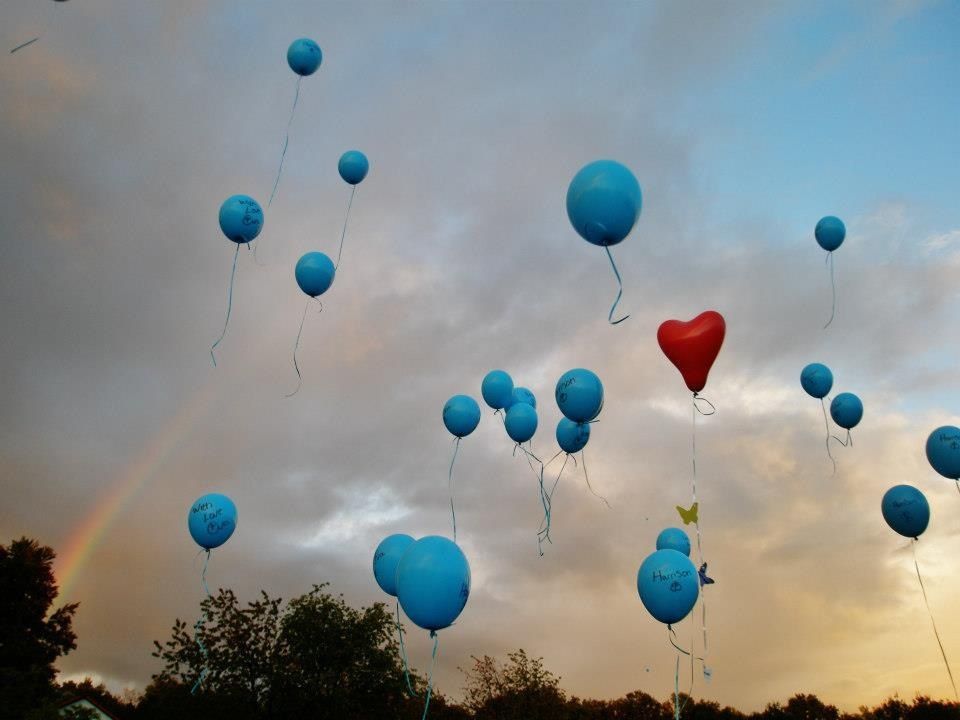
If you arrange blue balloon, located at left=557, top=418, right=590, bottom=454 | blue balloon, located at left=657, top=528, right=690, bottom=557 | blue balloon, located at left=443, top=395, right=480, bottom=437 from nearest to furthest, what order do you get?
blue balloon, located at left=557, top=418, right=590, bottom=454 < blue balloon, located at left=443, top=395, right=480, bottom=437 < blue balloon, located at left=657, top=528, right=690, bottom=557

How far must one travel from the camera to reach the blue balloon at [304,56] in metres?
9.20

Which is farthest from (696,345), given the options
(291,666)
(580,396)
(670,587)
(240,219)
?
(291,666)

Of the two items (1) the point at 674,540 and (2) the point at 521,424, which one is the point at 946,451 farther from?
(2) the point at 521,424

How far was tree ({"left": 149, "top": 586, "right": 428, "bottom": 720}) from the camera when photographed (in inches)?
687

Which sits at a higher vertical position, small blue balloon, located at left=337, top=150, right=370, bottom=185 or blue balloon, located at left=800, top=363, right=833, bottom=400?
small blue balloon, located at left=337, top=150, right=370, bottom=185

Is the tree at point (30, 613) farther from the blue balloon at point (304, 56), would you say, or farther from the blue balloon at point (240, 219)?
the blue balloon at point (304, 56)

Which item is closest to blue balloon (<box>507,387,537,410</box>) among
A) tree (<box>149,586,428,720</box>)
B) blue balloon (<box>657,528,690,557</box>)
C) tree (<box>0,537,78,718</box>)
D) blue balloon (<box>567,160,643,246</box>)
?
blue balloon (<box>657,528,690,557</box>)

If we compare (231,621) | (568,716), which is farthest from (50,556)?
(568,716)

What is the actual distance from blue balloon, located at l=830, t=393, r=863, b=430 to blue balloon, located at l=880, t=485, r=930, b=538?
1.40m

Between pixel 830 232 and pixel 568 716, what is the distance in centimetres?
2327

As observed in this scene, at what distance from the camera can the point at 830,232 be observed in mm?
10734

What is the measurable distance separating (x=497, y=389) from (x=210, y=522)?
186 inches

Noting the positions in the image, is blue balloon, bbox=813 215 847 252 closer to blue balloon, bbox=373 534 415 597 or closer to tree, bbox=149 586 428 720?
blue balloon, bbox=373 534 415 597

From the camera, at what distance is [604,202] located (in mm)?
6582
